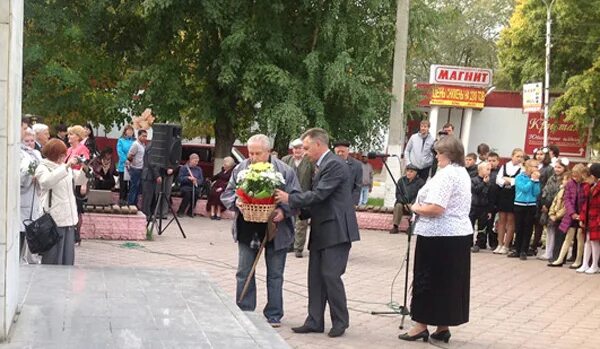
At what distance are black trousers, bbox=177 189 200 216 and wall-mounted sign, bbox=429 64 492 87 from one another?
21.9 meters

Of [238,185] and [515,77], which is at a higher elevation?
[515,77]

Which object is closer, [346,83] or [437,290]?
[437,290]

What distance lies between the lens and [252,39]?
23.1 metres

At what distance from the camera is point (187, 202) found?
21.8 metres

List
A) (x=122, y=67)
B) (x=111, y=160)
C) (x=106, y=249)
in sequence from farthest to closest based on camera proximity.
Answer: (x=122, y=67) → (x=111, y=160) → (x=106, y=249)

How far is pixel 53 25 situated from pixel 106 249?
10639 millimetres

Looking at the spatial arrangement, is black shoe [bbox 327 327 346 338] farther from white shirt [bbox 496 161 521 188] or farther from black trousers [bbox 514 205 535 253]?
white shirt [bbox 496 161 521 188]

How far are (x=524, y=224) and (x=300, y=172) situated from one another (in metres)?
5.09

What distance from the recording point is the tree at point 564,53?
42.1m

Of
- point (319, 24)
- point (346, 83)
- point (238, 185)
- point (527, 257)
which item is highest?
point (319, 24)

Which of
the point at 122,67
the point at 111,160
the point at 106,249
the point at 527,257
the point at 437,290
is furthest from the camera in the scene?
the point at 122,67

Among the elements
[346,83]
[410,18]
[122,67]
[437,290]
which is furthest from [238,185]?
[122,67]

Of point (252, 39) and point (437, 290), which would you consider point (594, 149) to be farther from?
point (437, 290)

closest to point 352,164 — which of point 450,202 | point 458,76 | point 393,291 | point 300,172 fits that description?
point 300,172
